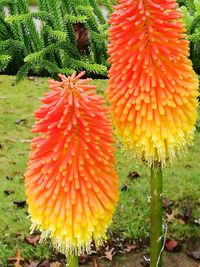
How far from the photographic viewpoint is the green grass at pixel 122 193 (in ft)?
16.3

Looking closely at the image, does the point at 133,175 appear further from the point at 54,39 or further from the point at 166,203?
the point at 54,39

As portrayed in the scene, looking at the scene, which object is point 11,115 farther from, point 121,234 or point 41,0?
point 41,0

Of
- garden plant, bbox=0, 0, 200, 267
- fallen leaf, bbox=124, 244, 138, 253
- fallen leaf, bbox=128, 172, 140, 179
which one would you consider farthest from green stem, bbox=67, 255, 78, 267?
fallen leaf, bbox=128, 172, 140, 179

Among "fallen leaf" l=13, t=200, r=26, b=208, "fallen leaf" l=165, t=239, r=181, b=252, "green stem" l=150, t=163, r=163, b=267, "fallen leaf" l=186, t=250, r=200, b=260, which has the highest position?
"green stem" l=150, t=163, r=163, b=267

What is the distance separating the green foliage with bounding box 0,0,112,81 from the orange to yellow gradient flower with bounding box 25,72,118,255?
857 mm

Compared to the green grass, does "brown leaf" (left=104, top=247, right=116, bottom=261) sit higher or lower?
lower

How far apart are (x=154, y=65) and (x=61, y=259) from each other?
8.19 feet

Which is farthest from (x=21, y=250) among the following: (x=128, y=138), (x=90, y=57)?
(x=128, y=138)

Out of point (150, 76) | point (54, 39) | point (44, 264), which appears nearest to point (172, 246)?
point (44, 264)

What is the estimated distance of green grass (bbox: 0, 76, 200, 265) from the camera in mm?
4953

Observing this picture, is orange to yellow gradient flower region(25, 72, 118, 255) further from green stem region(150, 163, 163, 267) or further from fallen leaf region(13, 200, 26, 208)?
fallen leaf region(13, 200, 26, 208)

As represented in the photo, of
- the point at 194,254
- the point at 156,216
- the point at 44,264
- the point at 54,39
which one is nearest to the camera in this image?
the point at 156,216

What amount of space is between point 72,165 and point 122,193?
322cm

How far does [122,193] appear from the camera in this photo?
18.3 ft
